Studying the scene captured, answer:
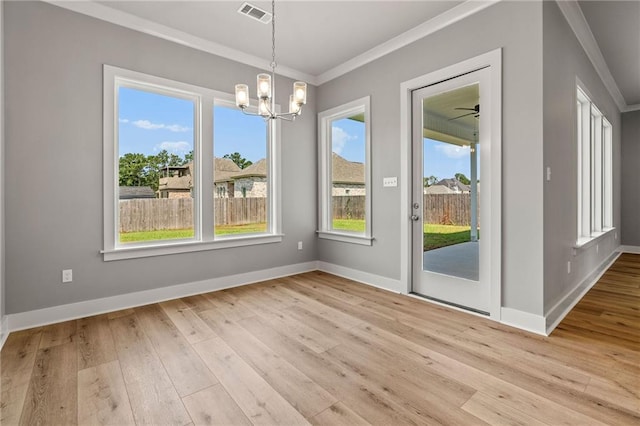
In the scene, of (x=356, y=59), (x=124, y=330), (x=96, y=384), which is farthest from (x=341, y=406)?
(x=356, y=59)

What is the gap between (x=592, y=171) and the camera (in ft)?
14.8

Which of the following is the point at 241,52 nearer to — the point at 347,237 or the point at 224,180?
the point at 224,180

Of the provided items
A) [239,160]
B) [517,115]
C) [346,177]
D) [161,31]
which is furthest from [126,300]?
[517,115]

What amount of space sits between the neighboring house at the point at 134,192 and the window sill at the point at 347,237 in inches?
94.8

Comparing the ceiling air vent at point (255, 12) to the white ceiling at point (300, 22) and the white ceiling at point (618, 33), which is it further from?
the white ceiling at point (618, 33)

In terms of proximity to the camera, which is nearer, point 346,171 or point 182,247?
point 182,247

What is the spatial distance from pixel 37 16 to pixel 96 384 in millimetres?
3194

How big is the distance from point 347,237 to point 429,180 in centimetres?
143

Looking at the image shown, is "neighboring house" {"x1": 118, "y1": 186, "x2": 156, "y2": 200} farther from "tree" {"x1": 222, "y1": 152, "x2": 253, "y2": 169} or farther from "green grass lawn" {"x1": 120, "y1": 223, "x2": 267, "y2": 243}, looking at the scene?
"tree" {"x1": 222, "y1": 152, "x2": 253, "y2": 169}

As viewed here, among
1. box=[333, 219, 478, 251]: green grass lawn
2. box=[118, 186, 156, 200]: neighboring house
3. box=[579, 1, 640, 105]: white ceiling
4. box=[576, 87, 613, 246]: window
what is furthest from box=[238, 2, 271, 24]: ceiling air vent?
box=[576, 87, 613, 246]: window

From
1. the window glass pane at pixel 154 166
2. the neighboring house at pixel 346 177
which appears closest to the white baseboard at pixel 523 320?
the neighboring house at pixel 346 177

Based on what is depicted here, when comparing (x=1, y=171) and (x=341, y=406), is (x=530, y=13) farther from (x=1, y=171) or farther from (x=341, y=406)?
(x=1, y=171)

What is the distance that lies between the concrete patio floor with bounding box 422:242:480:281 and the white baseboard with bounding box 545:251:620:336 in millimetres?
659

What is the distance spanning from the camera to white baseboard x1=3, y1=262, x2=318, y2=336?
275cm
